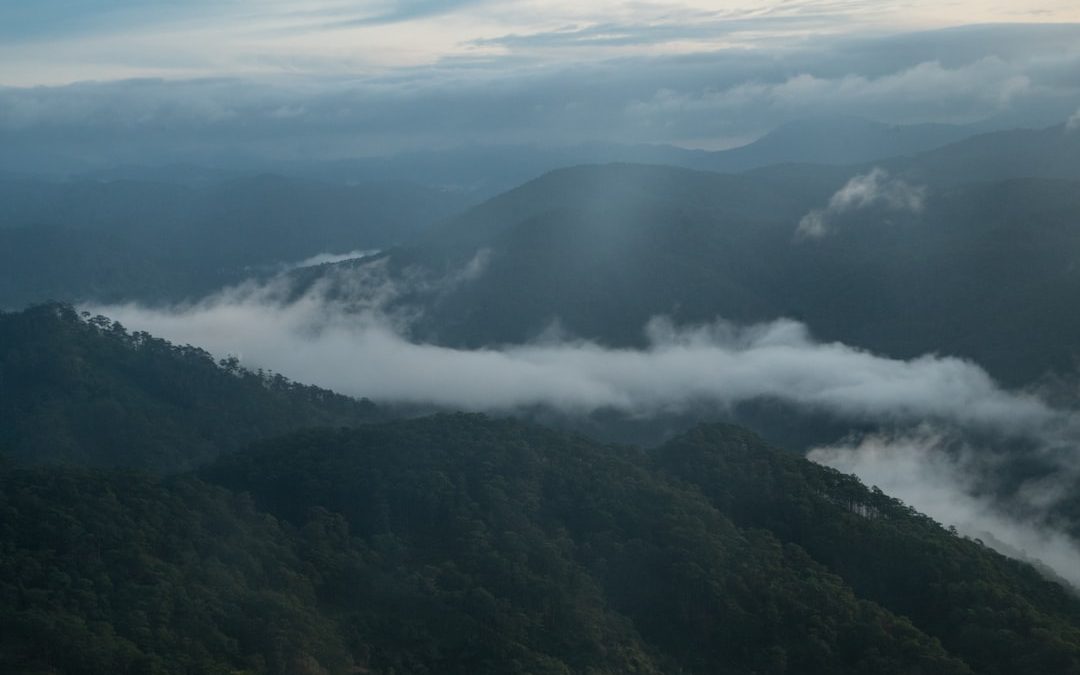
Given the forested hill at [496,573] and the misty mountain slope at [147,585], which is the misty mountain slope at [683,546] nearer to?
the forested hill at [496,573]

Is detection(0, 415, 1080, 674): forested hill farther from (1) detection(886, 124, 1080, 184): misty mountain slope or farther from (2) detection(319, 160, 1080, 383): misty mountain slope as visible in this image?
(1) detection(886, 124, 1080, 184): misty mountain slope

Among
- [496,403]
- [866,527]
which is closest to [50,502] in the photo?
[866,527]

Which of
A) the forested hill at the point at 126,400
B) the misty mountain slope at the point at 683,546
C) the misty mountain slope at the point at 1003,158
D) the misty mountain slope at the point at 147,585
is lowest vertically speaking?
the forested hill at the point at 126,400

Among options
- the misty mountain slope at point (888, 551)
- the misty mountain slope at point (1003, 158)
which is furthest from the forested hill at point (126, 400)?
the misty mountain slope at point (1003, 158)

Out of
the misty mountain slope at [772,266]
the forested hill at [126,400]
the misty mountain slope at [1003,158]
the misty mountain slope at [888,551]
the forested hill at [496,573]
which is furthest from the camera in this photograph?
the misty mountain slope at [1003,158]

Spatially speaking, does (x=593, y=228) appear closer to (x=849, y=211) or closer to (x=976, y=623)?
(x=849, y=211)

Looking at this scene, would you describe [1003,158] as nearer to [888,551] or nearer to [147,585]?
[888,551]

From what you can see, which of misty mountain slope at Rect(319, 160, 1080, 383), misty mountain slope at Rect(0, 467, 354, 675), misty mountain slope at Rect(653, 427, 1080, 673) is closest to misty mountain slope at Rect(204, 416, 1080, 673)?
misty mountain slope at Rect(653, 427, 1080, 673)
